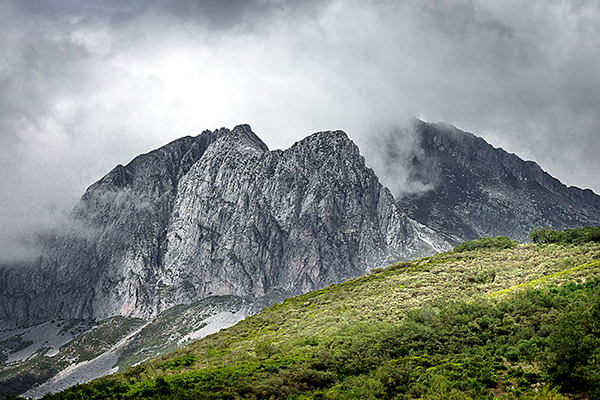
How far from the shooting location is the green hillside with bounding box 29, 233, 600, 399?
19562mm

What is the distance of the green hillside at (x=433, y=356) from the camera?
64.2 ft

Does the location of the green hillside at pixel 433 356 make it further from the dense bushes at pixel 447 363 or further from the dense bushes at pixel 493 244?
the dense bushes at pixel 493 244

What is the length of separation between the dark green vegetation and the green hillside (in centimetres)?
1576

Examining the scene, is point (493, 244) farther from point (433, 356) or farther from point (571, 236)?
point (433, 356)

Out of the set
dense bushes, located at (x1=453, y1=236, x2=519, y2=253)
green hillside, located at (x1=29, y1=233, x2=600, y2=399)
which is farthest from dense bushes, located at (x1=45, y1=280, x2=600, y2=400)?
dense bushes, located at (x1=453, y1=236, x2=519, y2=253)

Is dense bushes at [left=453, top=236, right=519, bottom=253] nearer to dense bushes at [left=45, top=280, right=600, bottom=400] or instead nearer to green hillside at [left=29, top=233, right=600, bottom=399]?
green hillside at [left=29, top=233, right=600, bottom=399]

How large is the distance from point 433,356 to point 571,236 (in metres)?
52.4

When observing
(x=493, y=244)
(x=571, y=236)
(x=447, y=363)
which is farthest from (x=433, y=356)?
(x=493, y=244)

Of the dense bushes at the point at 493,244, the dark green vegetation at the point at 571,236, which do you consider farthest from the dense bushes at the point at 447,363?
the dense bushes at the point at 493,244

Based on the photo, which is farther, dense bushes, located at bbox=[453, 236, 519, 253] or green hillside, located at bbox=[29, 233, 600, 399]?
dense bushes, located at bbox=[453, 236, 519, 253]

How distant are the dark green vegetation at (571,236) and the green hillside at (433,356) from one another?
1576cm

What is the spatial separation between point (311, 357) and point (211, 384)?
8974 millimetres

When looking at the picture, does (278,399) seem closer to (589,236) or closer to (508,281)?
(508,281)

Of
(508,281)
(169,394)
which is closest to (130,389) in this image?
(169,394)
